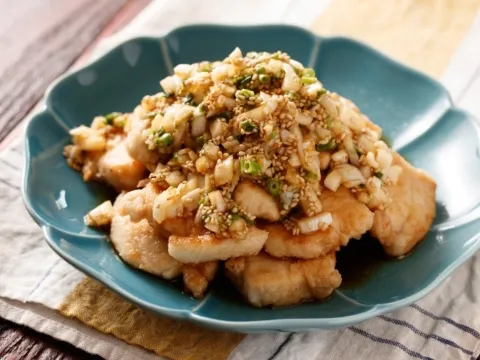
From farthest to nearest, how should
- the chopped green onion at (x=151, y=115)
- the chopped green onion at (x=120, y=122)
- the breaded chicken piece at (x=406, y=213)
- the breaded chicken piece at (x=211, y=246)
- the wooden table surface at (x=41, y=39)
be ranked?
the wooden table surface at (x=41, y=39), the chopped green onion at (x=120, y=122), the chopped green onion at (x=151, y=115), the breaded chicken piece at (x=406, y=213), the breaded chicken piece at (x=211, y=246)

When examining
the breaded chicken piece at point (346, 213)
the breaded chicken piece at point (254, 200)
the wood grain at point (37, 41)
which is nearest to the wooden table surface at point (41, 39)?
the wood grain at point (37, 41)

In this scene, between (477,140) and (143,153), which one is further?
(477,140)

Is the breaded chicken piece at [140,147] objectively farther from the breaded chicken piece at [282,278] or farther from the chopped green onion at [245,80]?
the breaded chicken piece at [282,278]

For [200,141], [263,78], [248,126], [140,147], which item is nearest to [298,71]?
[263,78]

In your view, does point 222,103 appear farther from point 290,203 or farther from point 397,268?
point 397,268

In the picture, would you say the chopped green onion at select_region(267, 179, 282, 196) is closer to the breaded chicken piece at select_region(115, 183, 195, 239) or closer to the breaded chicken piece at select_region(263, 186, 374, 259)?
the breaded chicken piece at select_region(263, 186, 374, 259)

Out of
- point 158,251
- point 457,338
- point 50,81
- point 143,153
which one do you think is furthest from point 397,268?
point 50,81

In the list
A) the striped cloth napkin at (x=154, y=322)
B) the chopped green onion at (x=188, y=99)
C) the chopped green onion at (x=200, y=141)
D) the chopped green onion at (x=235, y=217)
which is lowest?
the striped cloth napkin at (x=154, y=322)
